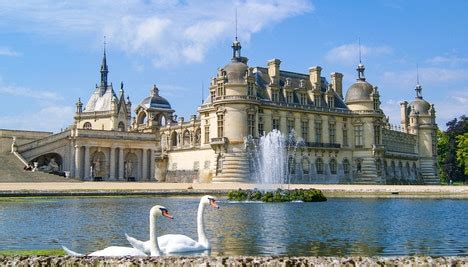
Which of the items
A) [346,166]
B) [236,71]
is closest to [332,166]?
[346,166]

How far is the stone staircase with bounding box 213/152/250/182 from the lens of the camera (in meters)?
58.3

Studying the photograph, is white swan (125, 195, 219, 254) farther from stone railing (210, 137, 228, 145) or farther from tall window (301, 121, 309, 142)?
tall window (301, 121, 309, 142)

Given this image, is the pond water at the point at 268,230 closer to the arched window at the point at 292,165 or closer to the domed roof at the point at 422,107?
the arched window at the point at 292,165

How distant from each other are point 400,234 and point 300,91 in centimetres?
5090

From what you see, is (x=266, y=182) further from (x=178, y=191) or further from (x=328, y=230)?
(x=328, y=230)

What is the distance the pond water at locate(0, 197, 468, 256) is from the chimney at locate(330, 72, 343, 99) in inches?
1921

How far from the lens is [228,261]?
27.6 ft

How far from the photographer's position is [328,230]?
730 inches

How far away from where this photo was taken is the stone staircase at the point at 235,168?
58.3 meters

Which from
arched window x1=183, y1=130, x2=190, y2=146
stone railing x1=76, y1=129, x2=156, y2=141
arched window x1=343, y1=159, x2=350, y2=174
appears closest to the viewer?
stone railing x1=76, y1=129, x2=156, y2=141

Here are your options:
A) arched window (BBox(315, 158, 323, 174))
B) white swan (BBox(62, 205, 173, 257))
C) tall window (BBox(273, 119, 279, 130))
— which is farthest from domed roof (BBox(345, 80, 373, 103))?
white swan (BBox(62, 205, 173, 257))

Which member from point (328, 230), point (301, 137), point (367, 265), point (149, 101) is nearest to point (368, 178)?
point (301, 137)

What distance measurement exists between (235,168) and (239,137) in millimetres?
3234

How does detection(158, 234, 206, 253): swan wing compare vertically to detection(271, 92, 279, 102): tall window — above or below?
below
